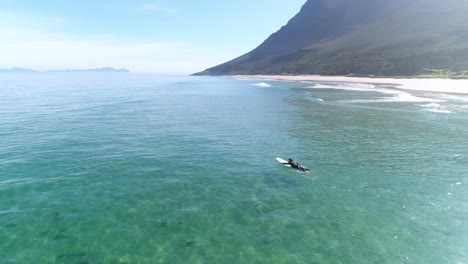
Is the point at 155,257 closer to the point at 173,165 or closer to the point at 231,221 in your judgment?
the point at 231,221

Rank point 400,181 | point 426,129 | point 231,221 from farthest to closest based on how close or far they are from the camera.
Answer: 1. point 426,129
2. point 400,181
3. point 231,221

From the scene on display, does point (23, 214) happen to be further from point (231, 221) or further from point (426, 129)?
point (426, 129)

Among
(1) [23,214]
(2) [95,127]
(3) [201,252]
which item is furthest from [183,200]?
(2) [95,127]

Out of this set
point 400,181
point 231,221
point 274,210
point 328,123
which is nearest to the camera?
point 231,221

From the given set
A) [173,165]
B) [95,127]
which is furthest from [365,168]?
[95,127]

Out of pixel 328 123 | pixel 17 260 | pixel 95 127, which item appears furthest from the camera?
pixel 328 123

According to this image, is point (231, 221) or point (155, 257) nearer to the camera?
point (155, 257)
